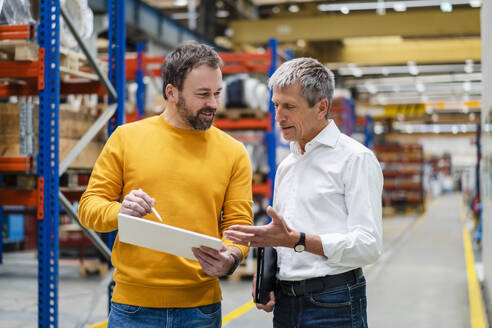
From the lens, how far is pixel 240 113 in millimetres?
9164

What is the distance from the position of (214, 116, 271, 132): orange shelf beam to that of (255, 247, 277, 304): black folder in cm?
649

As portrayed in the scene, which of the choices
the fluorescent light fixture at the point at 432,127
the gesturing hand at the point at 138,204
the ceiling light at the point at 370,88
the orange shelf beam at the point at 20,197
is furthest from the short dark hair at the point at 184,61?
the fluorescent light fixture at the point at 432,127

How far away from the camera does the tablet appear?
201cm

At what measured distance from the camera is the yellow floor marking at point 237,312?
6.61 meters

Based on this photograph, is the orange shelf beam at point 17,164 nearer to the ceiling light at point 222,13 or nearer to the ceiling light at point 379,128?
the ceiling light at point 222,13

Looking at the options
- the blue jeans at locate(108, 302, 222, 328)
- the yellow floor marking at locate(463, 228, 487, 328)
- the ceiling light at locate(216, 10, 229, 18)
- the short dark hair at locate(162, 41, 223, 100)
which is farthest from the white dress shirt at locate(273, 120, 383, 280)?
the ceiling light at locate(216, 10, 229, 18)

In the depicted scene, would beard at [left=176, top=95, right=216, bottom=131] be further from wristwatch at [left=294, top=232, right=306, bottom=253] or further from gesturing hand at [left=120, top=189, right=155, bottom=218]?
wristwatch at [left=294, top=232, right=306, bottom=253]

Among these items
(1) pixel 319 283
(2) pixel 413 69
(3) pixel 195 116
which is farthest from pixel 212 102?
(2) pixel 413 69

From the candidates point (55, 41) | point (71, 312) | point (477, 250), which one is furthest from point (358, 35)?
point (55, 41)

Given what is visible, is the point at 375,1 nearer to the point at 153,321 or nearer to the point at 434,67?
the point at 434,67

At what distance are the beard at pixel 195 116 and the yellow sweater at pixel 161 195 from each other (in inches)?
2.1

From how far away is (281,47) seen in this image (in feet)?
73.9

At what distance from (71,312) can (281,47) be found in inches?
673

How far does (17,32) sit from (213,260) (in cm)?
295
